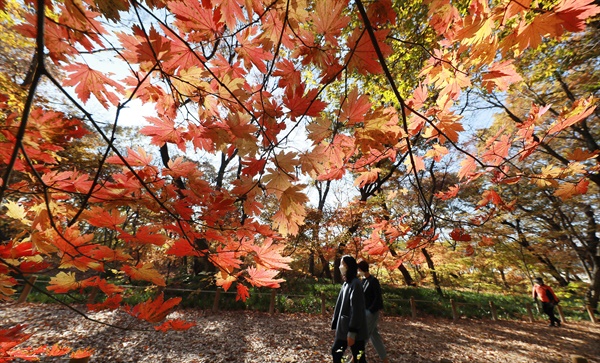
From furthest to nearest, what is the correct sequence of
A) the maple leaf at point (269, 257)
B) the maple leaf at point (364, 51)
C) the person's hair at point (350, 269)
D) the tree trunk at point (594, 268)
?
the tree trunk at point (594, 268) → the person's hair at point (350, 269) → the maple leaf at point (269, 257) → the maple leaf at point (364, 51)

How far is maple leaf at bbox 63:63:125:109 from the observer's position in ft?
3.78

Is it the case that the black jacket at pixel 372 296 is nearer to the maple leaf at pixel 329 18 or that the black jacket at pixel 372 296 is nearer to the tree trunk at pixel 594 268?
the maple leaf at pixel 329 18

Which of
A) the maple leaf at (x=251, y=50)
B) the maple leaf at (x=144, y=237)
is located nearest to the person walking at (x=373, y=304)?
the maple leaf at (x=144, y=237)

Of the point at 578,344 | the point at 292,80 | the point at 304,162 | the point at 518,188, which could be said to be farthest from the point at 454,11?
the point at 518,188

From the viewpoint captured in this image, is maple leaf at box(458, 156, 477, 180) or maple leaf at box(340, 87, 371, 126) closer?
maple leaf at box(340, 87, 371, 126)

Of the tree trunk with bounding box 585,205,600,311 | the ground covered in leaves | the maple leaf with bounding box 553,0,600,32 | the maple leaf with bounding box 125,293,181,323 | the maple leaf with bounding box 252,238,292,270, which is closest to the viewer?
the maple leaf with bounding box 553,0,600,32

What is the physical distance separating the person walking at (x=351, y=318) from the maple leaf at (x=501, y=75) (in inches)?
88.8

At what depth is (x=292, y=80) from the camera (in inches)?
49.1

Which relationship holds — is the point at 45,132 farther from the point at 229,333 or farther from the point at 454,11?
the point at 229,333

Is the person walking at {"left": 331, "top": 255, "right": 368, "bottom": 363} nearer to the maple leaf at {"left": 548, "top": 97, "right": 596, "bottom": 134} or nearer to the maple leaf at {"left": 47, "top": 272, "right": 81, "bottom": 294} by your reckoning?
the maple leaf at {"left": 548, "top": 97, "right": 596, "bottom": 134}

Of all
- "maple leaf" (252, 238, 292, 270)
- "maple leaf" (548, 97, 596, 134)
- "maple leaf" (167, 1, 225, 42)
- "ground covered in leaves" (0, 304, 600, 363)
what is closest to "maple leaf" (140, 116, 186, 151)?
"maple leaf" (167, 1, 225, 42)

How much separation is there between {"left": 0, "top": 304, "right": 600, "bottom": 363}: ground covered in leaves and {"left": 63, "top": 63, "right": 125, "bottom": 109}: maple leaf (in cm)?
416

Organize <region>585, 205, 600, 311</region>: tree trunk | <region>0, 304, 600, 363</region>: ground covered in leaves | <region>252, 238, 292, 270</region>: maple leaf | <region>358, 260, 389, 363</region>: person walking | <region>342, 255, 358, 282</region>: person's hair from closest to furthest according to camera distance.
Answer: <region>252, 238, 292, 270</region>: maple leaf
<region>342, 255, 358, 282</region>: person's hair
<region>358, 260, 389, 363</region>: person walking
<region>0, 304, 600, 363</region>: ground covered in leaves
<region>585, 205, 600, 311</region>: tree trunk

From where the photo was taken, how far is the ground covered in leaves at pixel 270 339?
14.6ft
